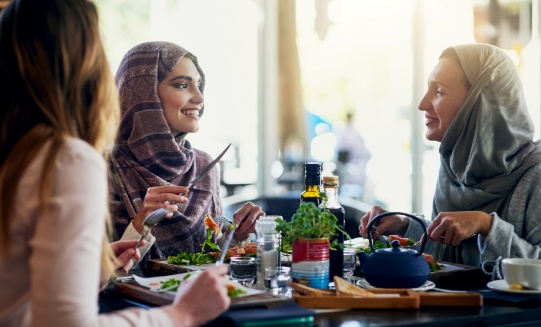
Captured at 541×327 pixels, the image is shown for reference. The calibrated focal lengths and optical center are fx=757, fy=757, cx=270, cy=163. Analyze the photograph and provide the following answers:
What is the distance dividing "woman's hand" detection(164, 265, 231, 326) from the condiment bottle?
1.39 feet

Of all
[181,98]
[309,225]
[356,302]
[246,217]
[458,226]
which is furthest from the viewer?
[181,98]

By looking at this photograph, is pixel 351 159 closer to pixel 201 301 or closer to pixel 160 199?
pixel 160 199

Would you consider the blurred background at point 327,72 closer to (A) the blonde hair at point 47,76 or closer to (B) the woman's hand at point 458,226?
(B) the woman's hand at point 458,226

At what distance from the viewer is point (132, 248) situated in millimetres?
1913

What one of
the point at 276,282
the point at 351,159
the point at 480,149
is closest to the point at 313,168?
the point at 276,282

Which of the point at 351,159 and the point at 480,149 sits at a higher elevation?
the point at 480,149

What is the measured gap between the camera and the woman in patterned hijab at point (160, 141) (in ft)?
8.75

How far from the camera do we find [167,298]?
5.69ft

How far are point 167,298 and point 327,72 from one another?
257 inches

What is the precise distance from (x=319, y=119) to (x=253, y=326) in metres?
6.94

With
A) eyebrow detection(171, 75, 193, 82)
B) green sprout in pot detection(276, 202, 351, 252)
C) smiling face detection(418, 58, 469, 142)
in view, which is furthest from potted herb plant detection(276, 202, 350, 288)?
eyebrow detection(171, 75, 193, 82)

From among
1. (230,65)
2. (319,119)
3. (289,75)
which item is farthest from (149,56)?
(319,119)

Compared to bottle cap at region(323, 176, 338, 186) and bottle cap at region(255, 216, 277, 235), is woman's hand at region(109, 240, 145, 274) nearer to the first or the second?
bottle cap at region(255, 216, 277, 235)

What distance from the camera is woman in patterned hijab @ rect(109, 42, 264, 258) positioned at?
8.75 feet
